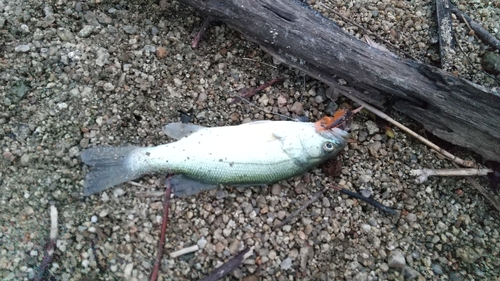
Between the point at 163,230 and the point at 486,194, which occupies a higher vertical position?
the point at 486,194

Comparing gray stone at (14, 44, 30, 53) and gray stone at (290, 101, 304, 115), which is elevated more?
gray stone at (14, 44, 30, 53)

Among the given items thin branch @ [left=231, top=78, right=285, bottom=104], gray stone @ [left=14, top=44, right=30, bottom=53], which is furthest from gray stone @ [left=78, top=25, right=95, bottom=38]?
thin branch @ [left=231, top=78, right=285, bottom=104]

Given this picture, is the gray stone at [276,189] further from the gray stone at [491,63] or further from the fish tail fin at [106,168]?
the gray stone at [491,63]

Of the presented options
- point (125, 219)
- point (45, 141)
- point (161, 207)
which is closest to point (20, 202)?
point (45, 141)

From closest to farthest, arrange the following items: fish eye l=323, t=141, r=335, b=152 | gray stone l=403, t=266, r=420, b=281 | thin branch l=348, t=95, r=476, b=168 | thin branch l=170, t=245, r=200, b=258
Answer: thin branch l=170, t=245, r=200, b=258, gray stone l=403, t=266, r=420, b=281, fish eye l=323, t=141, r=335, b=152, thin branch l=348, t=95, r=476, b=168

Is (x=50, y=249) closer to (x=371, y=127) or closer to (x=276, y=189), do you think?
(x=276, y=189)

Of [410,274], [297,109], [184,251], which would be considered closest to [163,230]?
[184,251]

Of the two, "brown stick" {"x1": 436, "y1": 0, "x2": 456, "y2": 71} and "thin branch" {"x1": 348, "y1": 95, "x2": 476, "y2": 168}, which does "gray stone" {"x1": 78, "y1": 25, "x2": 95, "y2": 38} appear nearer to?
"thin branch" {"x1": 348, "y1": 95, "x2": 476, "y2": 168}

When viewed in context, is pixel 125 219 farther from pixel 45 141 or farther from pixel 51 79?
pixel 51 79
